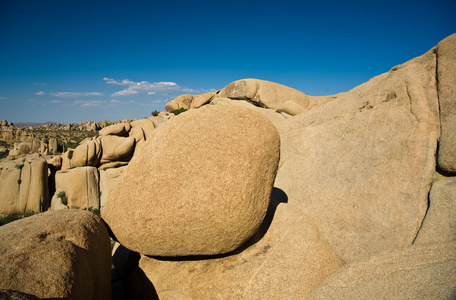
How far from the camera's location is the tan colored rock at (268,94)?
60.7 feet

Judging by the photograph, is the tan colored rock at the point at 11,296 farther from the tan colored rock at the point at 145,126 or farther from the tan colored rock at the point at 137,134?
the tan colored rock at the point at 145,126

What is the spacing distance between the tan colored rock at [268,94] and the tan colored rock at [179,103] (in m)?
9.63

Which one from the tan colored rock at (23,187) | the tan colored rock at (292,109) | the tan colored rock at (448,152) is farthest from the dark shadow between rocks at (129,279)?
the tan colored rock at (292,109)

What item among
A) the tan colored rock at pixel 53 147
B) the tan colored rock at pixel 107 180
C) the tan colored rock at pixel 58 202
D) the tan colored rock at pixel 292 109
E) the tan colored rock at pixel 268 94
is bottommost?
the tan colored rock at pixel 58 202

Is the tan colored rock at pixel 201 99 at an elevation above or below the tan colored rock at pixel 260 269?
above

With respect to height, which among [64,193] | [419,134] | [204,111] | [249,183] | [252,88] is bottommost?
[64,193]

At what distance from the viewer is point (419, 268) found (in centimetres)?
317

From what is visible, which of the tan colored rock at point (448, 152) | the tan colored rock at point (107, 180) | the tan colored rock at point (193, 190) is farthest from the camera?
the tan colored rock at point (107, 180)

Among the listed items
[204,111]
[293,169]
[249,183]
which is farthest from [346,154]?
[204,111]

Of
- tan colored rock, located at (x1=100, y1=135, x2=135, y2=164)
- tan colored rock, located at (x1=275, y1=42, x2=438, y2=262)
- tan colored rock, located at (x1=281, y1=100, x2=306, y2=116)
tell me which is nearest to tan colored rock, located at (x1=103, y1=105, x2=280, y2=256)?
tan colored rock, located at (x1=275, y1=42, x2=438, y2=262)

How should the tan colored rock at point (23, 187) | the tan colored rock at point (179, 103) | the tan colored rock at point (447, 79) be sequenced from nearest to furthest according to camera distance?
the tan colored rock at point (447, 79) → the tan colored rock at point (23, 187) → the tan colored rock at point (179, 103)

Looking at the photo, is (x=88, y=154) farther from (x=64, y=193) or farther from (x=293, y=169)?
(x=293, y=169)

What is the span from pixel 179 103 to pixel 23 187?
17.2m

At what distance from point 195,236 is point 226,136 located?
156 centimetres
